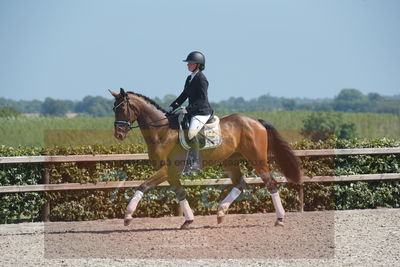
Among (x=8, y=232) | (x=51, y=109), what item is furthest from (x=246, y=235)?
(x=51, y=109)

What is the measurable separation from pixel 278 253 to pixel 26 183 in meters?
5.33

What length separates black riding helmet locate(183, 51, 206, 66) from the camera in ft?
32.8

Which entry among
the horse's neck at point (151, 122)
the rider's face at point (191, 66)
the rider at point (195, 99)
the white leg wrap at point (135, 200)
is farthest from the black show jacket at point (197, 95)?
the white leg wrap at point (135, 200)

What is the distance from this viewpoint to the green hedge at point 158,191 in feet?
37.7

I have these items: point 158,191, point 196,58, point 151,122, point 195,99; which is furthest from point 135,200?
point 196,58

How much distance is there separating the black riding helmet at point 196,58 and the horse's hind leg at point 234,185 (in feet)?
6.23

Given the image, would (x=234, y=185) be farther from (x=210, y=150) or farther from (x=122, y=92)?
(x=122, y=92)

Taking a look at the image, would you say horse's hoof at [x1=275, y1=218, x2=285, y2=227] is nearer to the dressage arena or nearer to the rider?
the dressage arena

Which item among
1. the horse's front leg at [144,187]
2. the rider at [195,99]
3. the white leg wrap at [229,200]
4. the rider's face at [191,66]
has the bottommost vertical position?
the white leg wrap at [229,200]

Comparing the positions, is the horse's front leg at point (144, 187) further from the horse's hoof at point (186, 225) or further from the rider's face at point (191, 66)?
the rider's face at point (191, 66)

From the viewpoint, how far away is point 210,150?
10.3m

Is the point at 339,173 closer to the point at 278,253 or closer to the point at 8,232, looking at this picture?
the point at 278,253

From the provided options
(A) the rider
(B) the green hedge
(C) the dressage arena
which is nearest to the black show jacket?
(A) the rider

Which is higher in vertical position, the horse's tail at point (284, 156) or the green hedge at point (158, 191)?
the horse's tail at point (284, 156)
